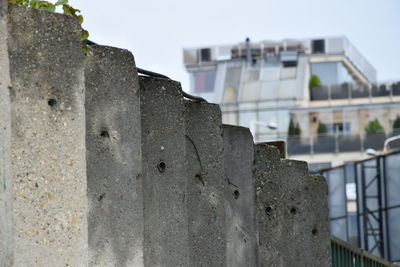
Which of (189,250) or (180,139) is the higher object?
(180,139)

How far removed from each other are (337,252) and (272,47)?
92.2m

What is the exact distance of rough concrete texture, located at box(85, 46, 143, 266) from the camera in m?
10.5

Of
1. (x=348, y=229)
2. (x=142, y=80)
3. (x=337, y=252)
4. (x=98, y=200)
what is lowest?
(x=348, y=229)

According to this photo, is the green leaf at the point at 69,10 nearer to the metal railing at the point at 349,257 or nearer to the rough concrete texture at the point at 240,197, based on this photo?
the rough concrete texture at the point at 240,197

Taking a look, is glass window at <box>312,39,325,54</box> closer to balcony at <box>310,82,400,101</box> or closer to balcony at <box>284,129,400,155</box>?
balcony at <box>310,82,400,101</box>

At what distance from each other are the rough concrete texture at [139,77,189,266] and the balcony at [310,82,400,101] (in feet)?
306

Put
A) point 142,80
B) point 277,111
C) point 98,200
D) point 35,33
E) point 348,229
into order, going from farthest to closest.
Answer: point 277,111 → point 348,229 → point 142,80 → point 98,200 → point 35,33

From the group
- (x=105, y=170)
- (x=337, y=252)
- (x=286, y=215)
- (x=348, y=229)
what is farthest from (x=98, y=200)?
(x=348, y=229)

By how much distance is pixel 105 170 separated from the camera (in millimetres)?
10594

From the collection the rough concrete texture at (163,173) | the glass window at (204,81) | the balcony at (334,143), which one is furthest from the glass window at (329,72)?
the rough concrete texture at (163,173)

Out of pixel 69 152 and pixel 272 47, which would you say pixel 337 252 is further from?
pixel 272 47

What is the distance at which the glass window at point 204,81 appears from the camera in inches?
4235

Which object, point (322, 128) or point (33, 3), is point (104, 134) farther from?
point (322, 128)

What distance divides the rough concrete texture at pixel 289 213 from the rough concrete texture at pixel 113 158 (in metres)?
2.53
